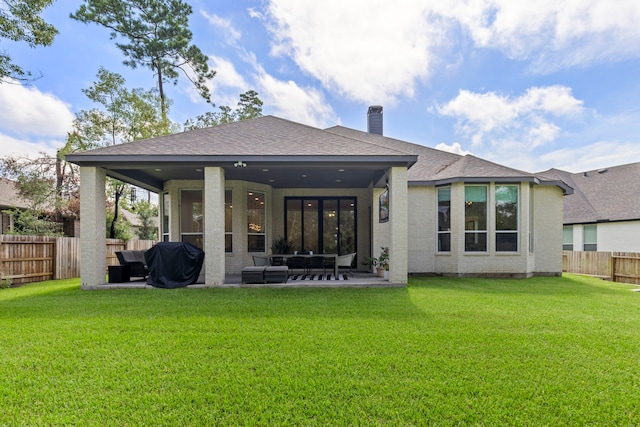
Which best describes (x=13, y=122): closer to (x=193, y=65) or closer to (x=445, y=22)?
(x=193, y=65)

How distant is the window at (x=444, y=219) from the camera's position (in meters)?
10.7

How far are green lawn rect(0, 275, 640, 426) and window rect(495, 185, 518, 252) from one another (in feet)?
13.7

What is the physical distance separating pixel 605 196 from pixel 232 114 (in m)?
24.8

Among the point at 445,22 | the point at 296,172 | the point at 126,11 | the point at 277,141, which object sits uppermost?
the point at 126,11

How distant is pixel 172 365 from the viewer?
3418 millimetres

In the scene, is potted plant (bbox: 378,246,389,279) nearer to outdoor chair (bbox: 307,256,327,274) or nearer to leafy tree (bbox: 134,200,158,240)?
outdoor chair (bbox: 307,256,327,274)

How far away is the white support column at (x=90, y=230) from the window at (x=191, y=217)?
2.84 meters

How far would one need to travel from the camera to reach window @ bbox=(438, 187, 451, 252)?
1069 centimetres

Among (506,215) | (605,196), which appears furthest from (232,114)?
(605,196)

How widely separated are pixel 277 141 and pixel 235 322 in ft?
17.9

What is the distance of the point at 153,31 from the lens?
18.8 meters

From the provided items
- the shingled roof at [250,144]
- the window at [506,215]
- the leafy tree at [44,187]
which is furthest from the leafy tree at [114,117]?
the window at [506,215]

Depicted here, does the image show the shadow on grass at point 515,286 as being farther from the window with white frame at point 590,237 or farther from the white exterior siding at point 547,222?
the window with white frame at point 590,237

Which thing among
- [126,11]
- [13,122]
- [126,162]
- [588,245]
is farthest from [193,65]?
[588,245]
